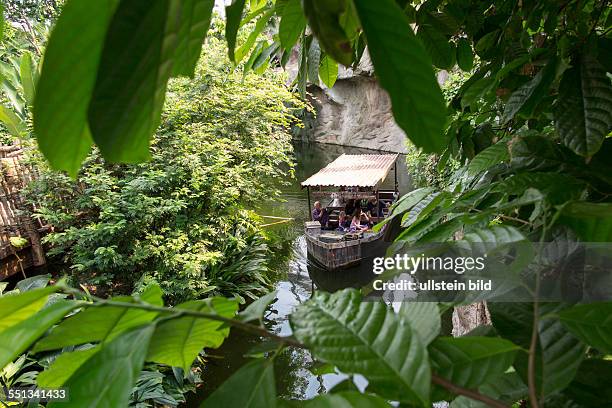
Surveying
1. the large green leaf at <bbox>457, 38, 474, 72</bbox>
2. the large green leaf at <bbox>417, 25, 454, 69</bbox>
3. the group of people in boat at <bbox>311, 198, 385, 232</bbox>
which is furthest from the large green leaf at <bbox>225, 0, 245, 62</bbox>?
the group of people in boat at <bbox>311, 198, 385, 232</bbox>

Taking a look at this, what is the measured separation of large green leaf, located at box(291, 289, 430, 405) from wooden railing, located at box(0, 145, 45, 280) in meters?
4.36

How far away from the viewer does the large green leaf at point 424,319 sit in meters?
0.25

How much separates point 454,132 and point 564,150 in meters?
0.45

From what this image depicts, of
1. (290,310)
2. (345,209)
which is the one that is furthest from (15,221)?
(345,209)

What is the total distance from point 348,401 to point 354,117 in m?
14.1

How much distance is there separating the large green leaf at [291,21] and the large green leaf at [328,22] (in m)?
0.32

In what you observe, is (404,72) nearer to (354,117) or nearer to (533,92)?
(533,92)

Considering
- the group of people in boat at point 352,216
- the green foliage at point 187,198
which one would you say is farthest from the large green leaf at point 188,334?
the group of people in boat at point 352,216

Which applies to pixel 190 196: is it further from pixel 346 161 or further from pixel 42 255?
pixel 346 161

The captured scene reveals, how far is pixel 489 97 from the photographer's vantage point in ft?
2.93

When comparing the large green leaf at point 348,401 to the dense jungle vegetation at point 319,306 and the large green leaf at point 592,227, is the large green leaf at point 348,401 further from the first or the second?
the large green leaf at point 592,227

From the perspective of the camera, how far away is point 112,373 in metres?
0.21

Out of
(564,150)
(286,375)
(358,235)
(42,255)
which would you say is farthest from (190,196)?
(564,150)

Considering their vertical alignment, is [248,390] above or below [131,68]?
below
